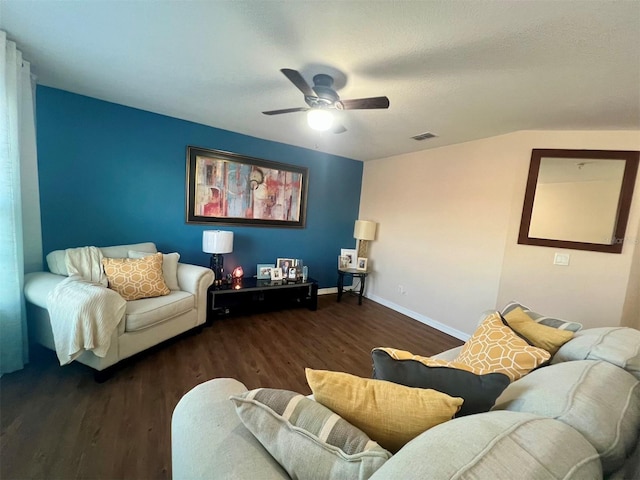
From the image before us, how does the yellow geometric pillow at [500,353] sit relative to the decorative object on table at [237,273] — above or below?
above

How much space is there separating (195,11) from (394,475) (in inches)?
81.1

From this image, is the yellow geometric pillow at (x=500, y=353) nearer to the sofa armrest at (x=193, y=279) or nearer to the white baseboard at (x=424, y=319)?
the white baseboard at (x=424, y=319)

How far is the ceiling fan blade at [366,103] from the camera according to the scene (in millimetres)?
1692

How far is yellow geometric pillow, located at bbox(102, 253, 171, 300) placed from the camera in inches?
88.9

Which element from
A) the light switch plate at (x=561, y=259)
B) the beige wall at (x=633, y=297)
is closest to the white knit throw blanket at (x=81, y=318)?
the light switch plate at (x=561, y=259)

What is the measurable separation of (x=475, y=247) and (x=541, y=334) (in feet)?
6.06

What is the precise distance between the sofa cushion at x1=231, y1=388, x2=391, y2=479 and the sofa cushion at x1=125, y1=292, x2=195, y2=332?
177 cm

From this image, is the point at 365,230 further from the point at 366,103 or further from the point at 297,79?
the point at 297,79

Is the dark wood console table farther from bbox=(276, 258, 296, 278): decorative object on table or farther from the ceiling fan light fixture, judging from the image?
the ceiling fan light fixture

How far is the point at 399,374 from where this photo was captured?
0.89 meters

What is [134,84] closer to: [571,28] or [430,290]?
[571,28]

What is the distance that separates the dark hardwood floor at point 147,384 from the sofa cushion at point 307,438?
1.08 meters

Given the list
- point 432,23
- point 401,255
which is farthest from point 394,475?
point 401,255

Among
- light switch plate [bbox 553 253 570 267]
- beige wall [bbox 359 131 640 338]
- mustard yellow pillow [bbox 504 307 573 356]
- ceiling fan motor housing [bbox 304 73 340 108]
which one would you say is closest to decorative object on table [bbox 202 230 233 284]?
ceiling fan motor housing [bbox 304 73 340 108]
